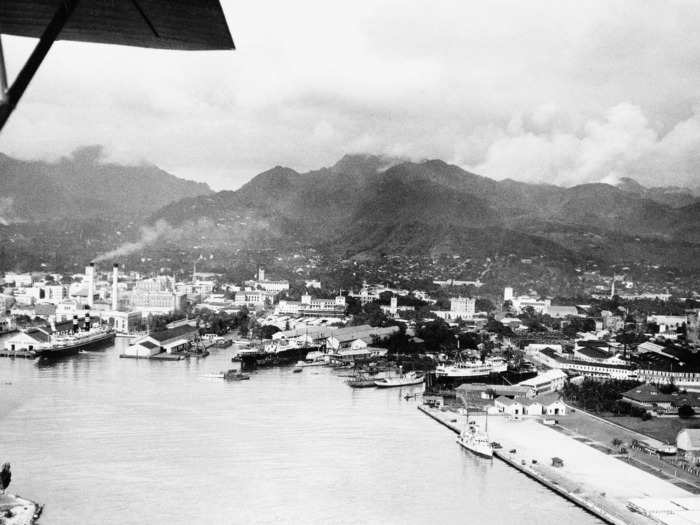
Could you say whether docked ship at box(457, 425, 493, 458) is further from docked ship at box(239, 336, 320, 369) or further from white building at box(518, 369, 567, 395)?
docked ship at box(239, 336, 320, 369)

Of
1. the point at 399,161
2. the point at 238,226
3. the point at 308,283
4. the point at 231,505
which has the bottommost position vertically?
the point at 231,505

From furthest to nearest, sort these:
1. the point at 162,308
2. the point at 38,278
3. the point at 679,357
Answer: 1. the point at 38,278
2. the point at 162,308
3. the point at 679,357

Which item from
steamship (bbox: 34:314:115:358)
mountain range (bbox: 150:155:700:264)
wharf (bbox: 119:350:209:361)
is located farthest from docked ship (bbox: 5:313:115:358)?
mountain range (bbox: 150:155:700:264)

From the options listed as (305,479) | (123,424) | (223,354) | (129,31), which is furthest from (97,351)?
(129,31)

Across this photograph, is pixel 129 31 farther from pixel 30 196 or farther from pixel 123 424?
pixel 30 196

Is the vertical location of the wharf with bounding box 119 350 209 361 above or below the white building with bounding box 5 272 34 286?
below

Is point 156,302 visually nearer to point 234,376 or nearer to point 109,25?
point 234,376
